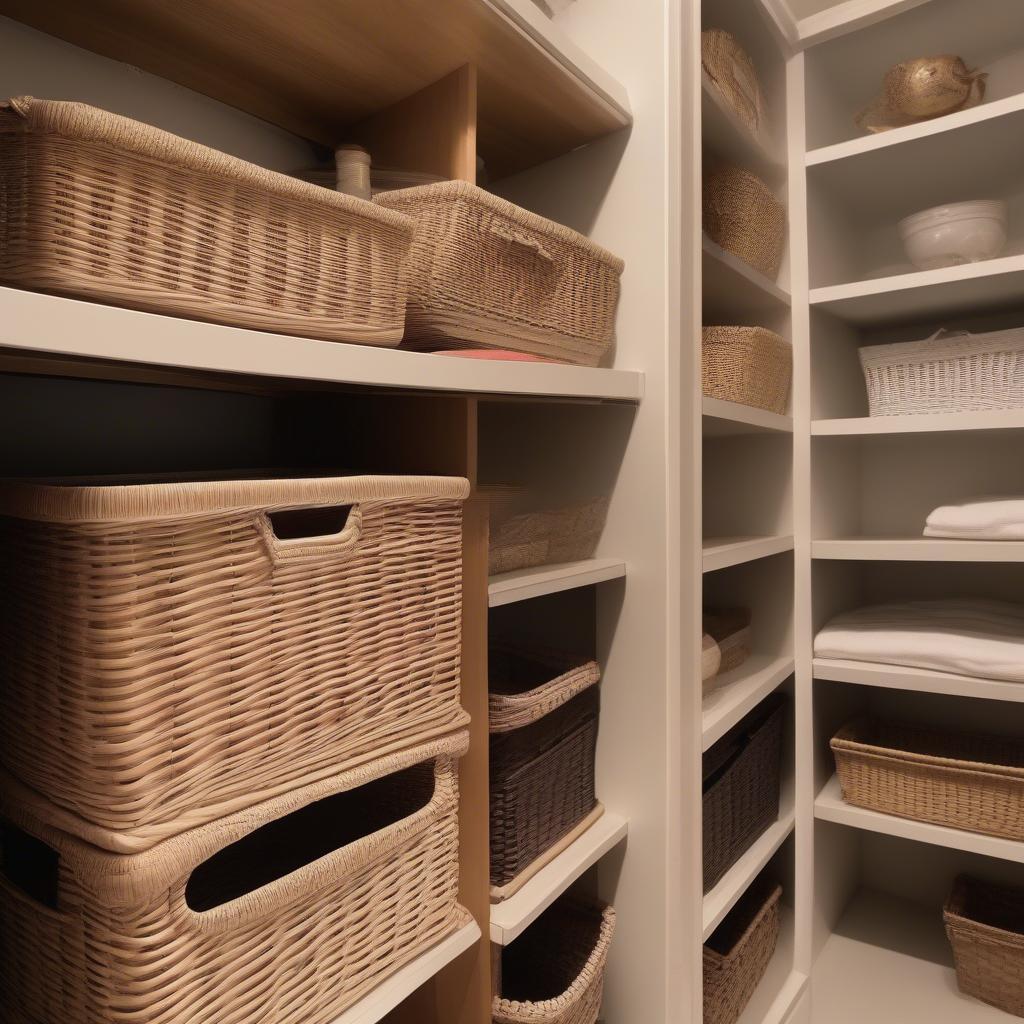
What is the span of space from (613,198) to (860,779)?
1169 millimetres

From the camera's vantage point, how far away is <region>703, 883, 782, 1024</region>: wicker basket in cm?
124

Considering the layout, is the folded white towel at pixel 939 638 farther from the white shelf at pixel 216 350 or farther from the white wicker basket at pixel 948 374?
the white shelf at pixel 216 350

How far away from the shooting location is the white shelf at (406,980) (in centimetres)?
65

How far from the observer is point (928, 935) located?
1.66 metres

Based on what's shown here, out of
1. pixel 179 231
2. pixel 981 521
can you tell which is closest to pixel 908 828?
pixel 981 521

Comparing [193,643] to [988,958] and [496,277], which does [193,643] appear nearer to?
[496,277]

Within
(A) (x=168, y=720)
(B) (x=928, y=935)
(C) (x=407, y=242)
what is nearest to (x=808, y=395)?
(C) (x=407, y=242)

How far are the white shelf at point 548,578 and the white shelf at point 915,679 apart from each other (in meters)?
0.66

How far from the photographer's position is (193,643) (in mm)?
530

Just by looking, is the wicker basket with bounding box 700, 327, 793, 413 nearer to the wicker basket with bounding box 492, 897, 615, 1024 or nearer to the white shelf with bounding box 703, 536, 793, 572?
the white shelf with bounding box 703, 536, 793, 572

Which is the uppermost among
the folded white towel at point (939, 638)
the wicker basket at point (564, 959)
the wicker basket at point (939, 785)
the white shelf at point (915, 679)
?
the folded white towel at point (939, 638)

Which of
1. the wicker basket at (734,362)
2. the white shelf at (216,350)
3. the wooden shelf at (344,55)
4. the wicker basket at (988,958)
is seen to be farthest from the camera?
the wicker basket at (988,958)

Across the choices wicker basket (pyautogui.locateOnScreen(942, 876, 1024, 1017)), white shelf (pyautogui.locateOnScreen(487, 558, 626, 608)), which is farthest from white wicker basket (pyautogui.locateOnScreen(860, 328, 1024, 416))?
wicker basket (pyautogui.locateOnScreen(942, 876, 1024, 1017))

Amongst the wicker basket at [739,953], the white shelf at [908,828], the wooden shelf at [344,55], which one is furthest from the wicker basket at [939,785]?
the wooden shelf at [344,55]
